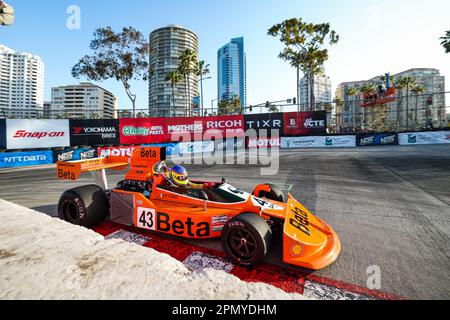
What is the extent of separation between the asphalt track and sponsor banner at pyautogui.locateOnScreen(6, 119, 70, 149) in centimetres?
648

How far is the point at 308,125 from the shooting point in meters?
21.4

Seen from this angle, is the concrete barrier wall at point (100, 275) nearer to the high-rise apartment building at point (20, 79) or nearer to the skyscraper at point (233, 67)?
the high-rise apartment building at point (20, 79)

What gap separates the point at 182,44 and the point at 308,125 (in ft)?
346

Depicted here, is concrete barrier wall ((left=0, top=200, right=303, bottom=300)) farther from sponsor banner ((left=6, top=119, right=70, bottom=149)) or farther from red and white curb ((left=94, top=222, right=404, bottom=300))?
sponsor banner ((left=6, top=119, right=70, bottom=149))

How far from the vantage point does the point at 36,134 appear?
14.9m

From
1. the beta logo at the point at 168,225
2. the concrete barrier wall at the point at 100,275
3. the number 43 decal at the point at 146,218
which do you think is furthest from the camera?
the number 43 decal at the point at 146,218

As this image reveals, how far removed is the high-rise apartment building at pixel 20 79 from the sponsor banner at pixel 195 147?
429 feet

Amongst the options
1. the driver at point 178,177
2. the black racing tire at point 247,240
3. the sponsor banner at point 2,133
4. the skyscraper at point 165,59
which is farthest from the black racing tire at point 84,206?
the skyscraper at point 165,59

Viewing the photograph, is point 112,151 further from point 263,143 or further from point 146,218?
point 146,218

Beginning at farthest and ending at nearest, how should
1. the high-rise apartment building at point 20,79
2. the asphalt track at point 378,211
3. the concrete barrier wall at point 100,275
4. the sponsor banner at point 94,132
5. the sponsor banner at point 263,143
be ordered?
the high-rise apartment building at point 20,79, the sponsor banner at point 263,143, the sponsor banner at point 94,132, the asphalt track at point 378,211, the concrete barrier wall at point 100,275

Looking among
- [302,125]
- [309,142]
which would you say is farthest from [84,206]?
[309,142]

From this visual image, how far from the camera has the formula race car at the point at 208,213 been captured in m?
2.90
